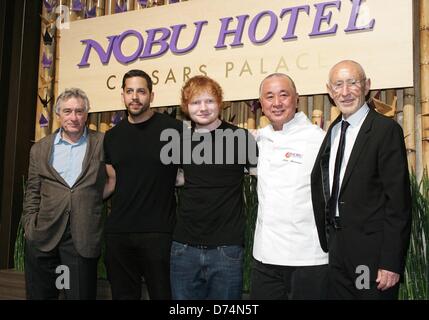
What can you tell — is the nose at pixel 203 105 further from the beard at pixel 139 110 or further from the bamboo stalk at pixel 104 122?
the bamboo stalk at pixel 104 122

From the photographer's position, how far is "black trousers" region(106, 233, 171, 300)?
2.37m

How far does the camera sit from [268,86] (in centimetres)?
224

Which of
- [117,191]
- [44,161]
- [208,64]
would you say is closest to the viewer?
[117,191]

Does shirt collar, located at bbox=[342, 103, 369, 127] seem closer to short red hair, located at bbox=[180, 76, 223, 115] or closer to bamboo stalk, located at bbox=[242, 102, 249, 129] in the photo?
short red hair, located at bbox=[180, 76, 223, 115]

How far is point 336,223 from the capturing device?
2.00 meters

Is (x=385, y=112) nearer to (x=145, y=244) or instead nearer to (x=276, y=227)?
(x=276, y=227)

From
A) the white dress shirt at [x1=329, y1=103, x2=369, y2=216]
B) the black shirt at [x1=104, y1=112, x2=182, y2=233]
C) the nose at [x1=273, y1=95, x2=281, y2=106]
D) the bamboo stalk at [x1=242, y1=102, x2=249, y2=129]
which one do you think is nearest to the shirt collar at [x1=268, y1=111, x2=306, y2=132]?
the nose at [x1=273, y1=95, x2=281, y2=106]

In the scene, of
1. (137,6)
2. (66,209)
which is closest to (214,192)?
(66,209)

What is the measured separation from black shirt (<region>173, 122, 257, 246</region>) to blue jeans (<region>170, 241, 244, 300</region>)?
1.9 inches

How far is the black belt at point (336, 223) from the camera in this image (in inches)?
78.2

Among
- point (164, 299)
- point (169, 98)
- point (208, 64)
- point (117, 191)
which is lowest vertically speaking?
point (164, 299)

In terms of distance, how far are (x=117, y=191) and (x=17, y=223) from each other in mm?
2160

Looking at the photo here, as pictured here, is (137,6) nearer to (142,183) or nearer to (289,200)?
(142,183)
